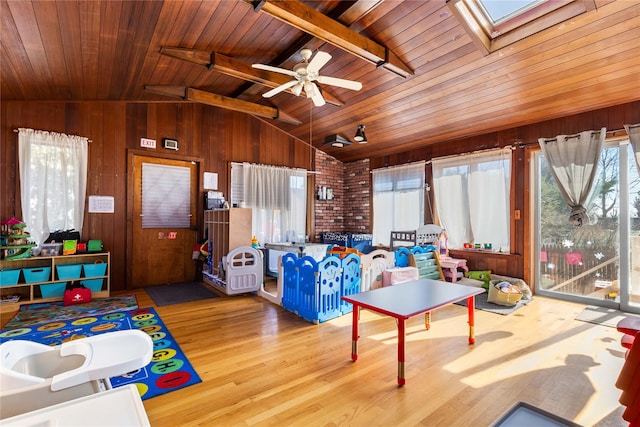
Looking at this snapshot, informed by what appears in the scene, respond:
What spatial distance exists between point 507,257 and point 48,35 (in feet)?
19.6

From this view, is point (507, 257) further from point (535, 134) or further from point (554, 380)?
point (554, 380)

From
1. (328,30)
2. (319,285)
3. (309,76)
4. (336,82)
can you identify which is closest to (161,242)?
(319,285)

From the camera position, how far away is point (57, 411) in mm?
759

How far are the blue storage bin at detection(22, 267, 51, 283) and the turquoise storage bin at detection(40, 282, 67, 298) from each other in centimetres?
12

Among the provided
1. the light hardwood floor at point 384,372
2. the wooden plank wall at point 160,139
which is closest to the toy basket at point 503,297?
the light hardwood floor at point 384,372

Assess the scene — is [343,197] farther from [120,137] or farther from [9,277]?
[9,277]

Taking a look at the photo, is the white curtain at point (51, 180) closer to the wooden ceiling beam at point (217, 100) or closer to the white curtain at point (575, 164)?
the wooden ceiling beam at point (217, 100)

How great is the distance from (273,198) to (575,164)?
476 centimetres

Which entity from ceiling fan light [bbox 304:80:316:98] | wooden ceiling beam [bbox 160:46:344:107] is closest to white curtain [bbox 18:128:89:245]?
wooden ceiling beam [bbox 160:46:344:107]

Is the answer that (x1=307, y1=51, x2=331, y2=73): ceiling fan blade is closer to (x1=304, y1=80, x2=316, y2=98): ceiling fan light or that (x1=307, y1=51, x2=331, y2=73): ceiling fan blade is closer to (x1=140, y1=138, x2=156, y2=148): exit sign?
(x1=304, y1=80, x2=316, y2=98): ceiling fan light

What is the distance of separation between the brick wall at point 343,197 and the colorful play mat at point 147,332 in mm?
4002

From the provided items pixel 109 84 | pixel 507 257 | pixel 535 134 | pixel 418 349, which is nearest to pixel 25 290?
pixel 109 84

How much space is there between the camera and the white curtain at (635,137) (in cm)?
351

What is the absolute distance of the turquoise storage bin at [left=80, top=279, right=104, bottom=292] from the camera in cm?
419
